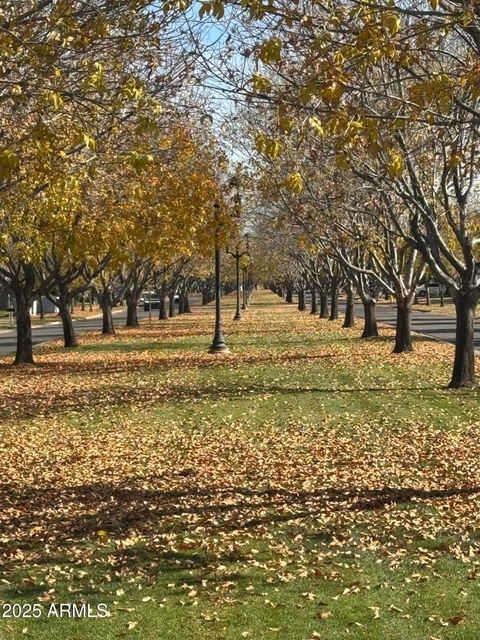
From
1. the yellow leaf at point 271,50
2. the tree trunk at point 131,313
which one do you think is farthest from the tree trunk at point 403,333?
the tree trunk at point 131,313

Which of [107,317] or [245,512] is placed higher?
[107,317]

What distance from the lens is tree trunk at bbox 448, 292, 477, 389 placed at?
1611 centimetres

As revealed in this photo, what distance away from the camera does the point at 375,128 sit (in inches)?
252

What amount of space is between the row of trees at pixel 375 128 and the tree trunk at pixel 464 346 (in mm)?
26

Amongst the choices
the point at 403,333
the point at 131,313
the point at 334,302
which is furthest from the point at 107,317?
the point at 403,333

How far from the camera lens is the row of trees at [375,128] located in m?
6.50

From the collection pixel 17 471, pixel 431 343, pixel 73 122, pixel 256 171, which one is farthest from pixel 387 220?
pixel 17 471

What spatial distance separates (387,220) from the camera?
22156mm

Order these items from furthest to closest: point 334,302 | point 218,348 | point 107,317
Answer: point 334,302, point 107,317, point 218,348

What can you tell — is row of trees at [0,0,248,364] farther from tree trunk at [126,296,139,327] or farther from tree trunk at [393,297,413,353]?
tree trunk at [126,296,139,327]

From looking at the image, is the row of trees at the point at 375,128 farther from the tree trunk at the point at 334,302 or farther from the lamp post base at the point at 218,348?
the tree trunk at the point at 334,302

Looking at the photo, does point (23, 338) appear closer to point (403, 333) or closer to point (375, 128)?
point (403, 333)

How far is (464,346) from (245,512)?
949 cm

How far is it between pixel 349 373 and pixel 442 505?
460 inches
